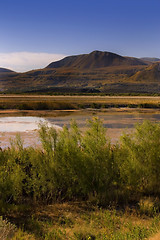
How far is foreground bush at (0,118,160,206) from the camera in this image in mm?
8812

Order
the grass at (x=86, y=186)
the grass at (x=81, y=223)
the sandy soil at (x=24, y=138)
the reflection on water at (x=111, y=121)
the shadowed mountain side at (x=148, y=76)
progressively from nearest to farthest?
the grass at (x=81, y=223), the grass at (x=86, y=186), the sandy soil at (x=24, y=138), the reflection on water at (x=111, y=121), the shadowed mountain side at (x=148, y=76)

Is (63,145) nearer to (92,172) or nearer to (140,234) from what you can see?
(92,172)

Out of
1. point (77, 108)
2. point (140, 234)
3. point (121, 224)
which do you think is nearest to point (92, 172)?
point (121, 224)

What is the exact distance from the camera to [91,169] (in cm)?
916

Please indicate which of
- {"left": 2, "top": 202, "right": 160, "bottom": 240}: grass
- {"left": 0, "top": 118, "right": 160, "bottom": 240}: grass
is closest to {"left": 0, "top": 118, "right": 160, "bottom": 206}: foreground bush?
{"left": 0, "top": 118, "right": 160, "bottom": 240}: grass

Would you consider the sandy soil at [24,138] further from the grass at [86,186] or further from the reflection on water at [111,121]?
the grass at [86,186]

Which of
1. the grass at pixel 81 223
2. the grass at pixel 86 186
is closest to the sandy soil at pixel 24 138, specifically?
the grass at pixel 86 186

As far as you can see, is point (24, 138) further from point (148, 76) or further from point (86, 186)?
point (148, 76)

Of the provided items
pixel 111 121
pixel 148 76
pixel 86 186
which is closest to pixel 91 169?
pixel 86 186

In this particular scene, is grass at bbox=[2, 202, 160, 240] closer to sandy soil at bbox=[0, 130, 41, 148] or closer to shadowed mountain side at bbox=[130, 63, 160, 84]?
sandy soil at bbox=[0, 130, 41, 148]

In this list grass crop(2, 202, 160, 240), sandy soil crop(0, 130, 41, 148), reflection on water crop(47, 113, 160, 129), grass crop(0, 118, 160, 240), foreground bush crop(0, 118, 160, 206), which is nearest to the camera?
grass crop(2, 202, 160, 240)

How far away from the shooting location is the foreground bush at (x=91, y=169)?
28.9 feet

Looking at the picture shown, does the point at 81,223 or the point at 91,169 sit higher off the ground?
the point at 91,169

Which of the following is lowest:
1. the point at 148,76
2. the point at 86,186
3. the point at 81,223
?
the point at 81,223
